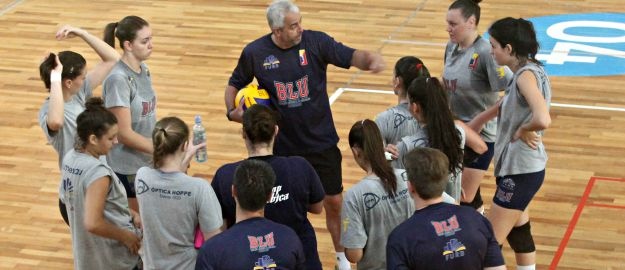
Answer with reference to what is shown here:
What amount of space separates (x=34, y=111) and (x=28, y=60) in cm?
167

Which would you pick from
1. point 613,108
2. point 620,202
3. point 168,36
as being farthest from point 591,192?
point 168,36

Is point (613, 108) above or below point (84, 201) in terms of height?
below

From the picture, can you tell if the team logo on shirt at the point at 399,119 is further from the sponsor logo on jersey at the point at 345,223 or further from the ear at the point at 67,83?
the ear at the point at 67,83

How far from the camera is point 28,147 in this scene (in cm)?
985

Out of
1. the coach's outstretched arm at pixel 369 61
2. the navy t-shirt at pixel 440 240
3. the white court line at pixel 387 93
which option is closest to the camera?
the navy t-shirt at pixel 440 240

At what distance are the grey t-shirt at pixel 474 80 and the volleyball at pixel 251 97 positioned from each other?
1.32 metres

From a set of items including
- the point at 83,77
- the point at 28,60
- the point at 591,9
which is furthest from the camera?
the point at 591,9

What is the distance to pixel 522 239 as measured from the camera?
6895 mm

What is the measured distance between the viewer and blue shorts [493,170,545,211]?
6.54 m

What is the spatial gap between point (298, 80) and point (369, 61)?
48 cm

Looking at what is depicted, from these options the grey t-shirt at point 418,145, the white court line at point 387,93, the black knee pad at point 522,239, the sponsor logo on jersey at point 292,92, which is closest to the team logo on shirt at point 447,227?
the grey t-shirt at point 418,145

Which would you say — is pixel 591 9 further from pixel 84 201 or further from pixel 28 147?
pixel 84 201

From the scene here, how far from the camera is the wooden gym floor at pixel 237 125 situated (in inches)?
316

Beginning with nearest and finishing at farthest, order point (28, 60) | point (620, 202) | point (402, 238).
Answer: point (402, 238), point (620, 202), point (28, 60)
